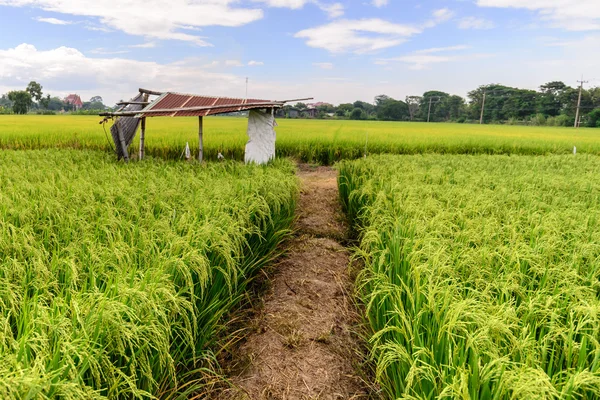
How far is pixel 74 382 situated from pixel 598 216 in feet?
14.2

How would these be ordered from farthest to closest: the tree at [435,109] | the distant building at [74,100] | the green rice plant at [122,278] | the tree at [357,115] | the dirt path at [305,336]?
the distant building at [74,100]
the tree at [435,109]
the tree at [357,115]
the dirt path at [305,336]
the green rice plant at [122,278]

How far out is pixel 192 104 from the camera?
6.90m

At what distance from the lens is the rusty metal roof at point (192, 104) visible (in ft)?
20.7

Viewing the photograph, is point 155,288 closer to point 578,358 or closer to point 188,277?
point 188,277

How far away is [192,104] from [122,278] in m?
5.42

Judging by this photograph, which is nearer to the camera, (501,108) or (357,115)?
(357,115)

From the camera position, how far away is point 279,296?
3.75 m

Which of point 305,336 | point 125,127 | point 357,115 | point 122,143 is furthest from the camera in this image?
point 357,115

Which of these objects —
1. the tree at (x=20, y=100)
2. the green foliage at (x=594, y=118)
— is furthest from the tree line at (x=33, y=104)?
the green foliage at (x=594, y=118)

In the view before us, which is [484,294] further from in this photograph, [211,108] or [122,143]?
[122,143]

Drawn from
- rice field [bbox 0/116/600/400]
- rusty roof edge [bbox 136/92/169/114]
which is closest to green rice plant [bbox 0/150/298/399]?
rice field [bbox 0/116/600/400]

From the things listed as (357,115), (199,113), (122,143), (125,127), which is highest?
(357,115)

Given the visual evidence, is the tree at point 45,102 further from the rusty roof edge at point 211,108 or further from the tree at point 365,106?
the rusty roof edge at point 211,108

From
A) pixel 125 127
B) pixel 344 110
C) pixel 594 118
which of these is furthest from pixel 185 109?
pixel 594 118
